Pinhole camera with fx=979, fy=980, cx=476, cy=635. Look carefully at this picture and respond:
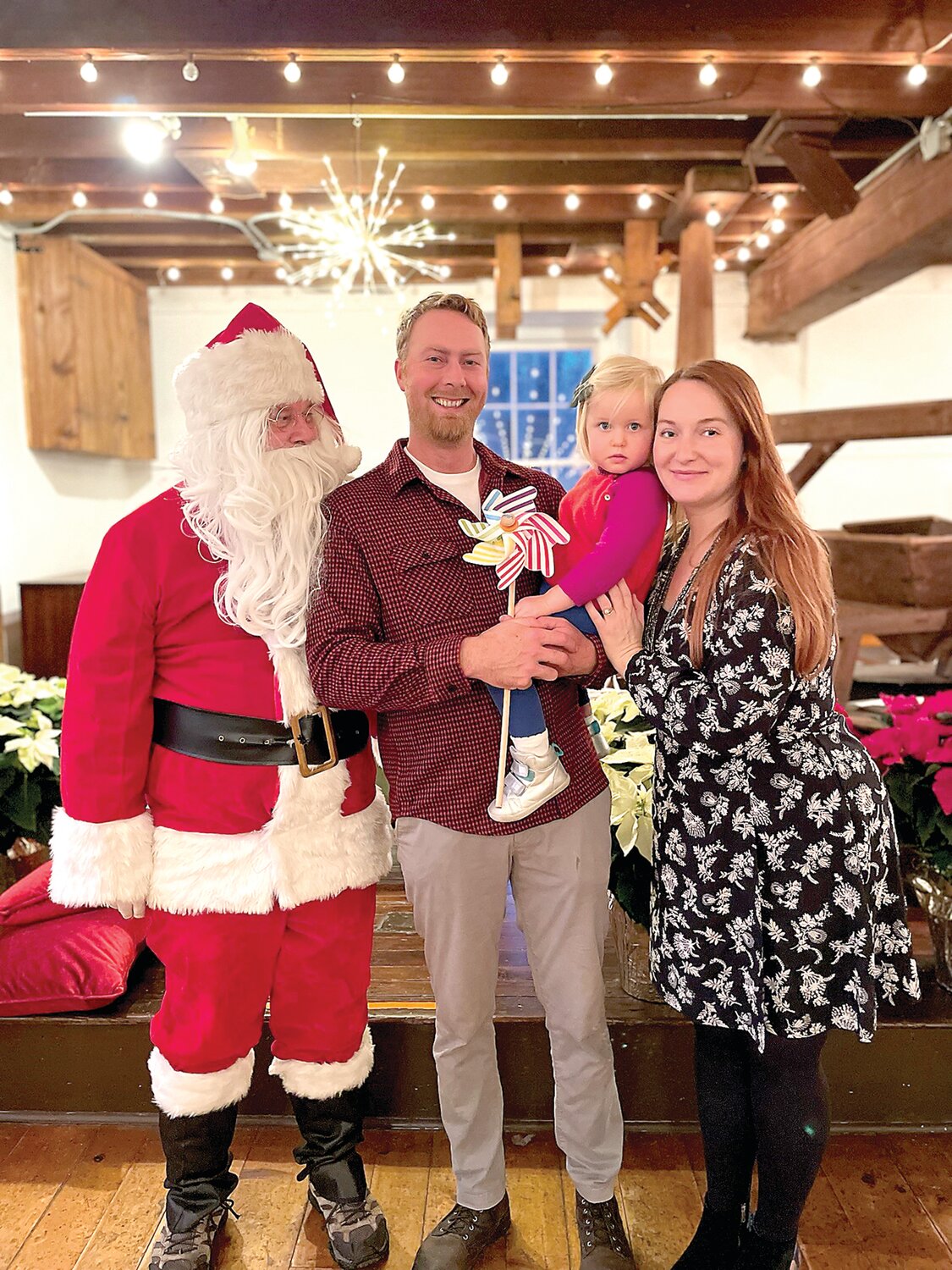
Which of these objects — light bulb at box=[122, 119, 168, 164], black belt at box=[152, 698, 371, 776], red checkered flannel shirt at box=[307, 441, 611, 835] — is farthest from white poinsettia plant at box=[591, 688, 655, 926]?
light bulb at box=[122, 119, 168, 164]

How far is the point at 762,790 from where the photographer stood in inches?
61.3

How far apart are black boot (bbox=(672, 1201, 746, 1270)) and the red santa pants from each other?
684 millimetres

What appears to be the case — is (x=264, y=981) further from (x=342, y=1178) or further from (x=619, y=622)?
(x=619, y=622)

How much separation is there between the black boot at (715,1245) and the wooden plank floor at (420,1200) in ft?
0.49

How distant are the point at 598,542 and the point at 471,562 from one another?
A: 0.22 meters

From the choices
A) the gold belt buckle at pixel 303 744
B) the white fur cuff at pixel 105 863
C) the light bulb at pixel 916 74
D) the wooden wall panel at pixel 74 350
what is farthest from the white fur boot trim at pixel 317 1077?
the wooden wall panel at pixel 74 350

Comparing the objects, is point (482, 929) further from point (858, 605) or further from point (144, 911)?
point (858, 605)

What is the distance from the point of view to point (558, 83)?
12.2ft

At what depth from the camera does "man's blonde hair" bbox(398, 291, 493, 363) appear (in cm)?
179

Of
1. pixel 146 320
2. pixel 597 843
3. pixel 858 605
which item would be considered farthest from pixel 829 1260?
pixel 146 320

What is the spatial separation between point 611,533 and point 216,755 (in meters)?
0.79

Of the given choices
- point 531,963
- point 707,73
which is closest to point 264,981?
point 531,963

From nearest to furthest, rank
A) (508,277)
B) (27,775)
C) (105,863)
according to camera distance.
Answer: (105,863)
(27,775)
(508,277)

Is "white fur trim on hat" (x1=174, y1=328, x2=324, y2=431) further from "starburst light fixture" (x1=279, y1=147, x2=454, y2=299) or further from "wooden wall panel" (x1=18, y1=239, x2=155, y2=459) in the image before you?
"wooden wall panel" (x1=18, y1=239, x2=155, y2=459)
